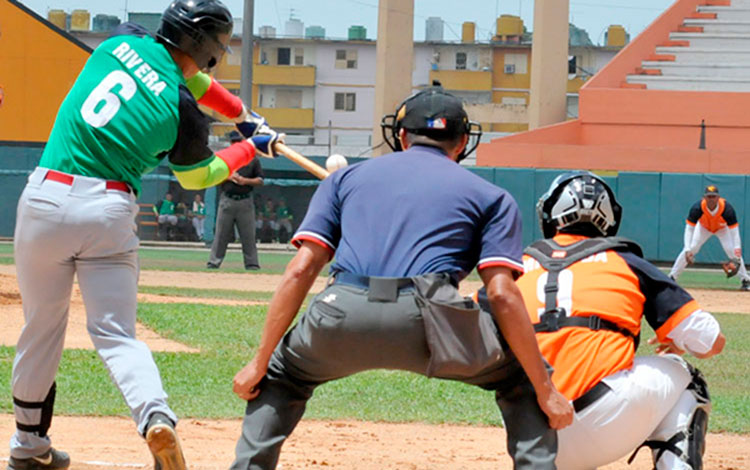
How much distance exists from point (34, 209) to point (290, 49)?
83.2 m

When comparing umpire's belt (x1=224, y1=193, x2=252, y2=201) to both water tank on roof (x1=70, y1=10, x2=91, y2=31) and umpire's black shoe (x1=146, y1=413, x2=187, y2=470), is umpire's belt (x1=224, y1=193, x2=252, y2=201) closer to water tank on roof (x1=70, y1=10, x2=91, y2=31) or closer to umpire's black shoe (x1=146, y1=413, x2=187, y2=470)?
umpire's black shoe (x1=146, y1=413, x2=187, y2=470)

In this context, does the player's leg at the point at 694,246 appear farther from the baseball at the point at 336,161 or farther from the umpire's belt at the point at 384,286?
the umpire's belt at the point at 384,286

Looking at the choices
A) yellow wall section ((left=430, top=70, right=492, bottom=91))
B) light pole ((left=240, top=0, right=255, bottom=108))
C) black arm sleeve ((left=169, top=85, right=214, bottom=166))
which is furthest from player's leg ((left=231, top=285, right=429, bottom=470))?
yellow wall section ((left=430, top=70, right=492, bottom=91))

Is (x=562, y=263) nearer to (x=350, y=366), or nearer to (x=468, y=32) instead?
(x=350, y=366)

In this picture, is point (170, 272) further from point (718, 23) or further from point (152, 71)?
point (718, 23)

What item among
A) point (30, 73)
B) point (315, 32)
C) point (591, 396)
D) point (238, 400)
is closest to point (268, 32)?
point (315, 32)

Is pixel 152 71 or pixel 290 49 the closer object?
pixel 152 71

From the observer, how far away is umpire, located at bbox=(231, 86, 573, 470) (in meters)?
3.71

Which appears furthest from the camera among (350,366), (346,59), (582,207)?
(346,59)

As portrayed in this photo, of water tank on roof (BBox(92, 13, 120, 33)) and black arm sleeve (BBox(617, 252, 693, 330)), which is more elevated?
water tank on roof (BBox(92, 13, 120, 33))

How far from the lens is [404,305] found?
3.70 metres

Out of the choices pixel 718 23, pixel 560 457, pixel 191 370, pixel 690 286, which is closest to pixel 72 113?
pixel 560 457

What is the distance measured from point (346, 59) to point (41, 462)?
82014 mm

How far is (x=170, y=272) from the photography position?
19.0 meters
